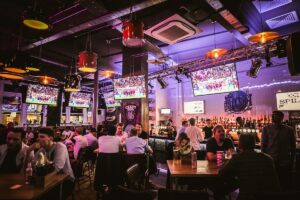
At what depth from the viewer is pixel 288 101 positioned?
27.1ft

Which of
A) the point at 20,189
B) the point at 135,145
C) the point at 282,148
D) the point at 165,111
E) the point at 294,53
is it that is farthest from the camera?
the point at 165,111

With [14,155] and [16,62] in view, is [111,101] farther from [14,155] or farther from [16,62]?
[14,155]

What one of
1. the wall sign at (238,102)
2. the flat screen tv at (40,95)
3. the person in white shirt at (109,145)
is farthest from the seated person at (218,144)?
the flat screen tv at (40,95)

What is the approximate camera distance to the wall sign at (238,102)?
9.34m

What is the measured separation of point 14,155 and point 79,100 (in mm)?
7819

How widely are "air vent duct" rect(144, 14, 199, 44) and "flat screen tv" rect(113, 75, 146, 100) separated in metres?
2.06

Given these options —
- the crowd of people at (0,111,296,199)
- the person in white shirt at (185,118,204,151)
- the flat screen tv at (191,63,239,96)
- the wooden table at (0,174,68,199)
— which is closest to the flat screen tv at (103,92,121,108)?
the person in white shirt at (185,118,204,151)

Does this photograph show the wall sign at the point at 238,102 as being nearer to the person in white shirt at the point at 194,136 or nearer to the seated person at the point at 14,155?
the person in white shirt at the point at 194,136

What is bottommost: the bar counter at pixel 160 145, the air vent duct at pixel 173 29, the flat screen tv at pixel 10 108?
the bar counter at pixel 160 145

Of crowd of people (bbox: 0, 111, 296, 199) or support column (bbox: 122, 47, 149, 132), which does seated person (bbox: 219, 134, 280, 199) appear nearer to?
crowd of people (bbox: 0, 111, 296, 199)

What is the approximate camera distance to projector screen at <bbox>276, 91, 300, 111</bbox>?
803 centimetres

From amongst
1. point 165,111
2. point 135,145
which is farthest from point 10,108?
point 135,145

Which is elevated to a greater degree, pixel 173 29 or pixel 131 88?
pixel 173 29

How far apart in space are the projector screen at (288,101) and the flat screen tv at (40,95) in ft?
31.3
